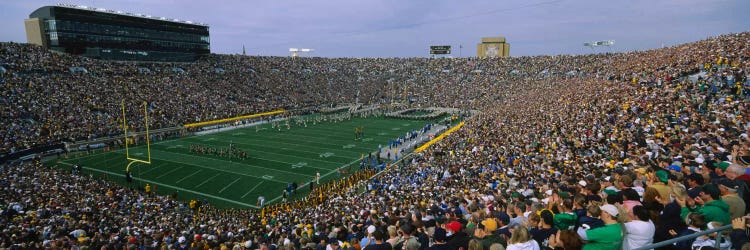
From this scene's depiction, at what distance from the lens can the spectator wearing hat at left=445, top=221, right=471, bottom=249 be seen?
414 cm

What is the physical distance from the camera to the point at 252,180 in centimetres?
2050

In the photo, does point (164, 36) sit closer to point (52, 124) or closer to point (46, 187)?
point (52, 124)

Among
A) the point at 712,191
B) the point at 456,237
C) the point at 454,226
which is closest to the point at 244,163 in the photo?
the point at 454,226

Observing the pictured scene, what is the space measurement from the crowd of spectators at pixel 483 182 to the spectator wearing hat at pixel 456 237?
0.02 metres

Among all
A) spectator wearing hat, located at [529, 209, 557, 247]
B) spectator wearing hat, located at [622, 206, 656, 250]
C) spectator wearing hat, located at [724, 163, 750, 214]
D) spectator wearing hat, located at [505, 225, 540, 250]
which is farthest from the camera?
spectator wearing hat, located at [724, 163, 750, 214]

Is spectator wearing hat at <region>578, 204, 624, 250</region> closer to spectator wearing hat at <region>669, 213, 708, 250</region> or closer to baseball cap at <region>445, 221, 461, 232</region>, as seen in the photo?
spectator wearing hat at <region>669, 213, 708, 250</region>

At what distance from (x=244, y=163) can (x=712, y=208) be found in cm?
2308

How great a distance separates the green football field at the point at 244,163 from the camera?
1897 centimetres

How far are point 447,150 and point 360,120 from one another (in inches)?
958

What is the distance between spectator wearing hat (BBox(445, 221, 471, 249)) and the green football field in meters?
13.7

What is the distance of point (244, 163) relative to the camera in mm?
23953

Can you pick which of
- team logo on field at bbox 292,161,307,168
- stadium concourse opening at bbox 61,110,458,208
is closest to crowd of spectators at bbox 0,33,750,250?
stadium concourse opening at bbox 61,110,458,208

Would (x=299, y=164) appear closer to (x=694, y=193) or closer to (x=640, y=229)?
(x=694, y=193)

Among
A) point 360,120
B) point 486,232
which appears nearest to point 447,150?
point 486,232
